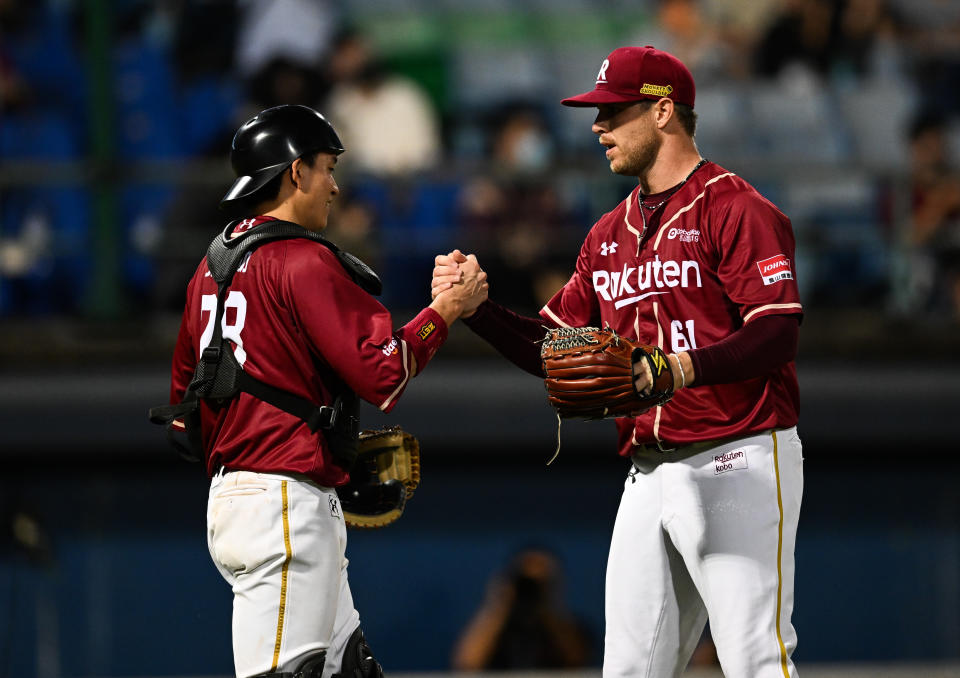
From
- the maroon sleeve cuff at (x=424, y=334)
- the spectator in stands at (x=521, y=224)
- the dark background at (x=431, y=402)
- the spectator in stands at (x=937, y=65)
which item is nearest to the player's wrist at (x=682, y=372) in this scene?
the maroon sleeve cuff at (x=424, y=334)

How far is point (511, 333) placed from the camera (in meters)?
3.88

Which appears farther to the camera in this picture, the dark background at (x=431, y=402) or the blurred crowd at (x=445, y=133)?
the blurred crowd at (x=445, y=133)

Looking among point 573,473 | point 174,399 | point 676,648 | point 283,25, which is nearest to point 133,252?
point 283,25

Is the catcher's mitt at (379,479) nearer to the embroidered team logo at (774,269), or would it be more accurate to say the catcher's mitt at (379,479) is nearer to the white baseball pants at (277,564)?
the white baseball pants at (277,564)

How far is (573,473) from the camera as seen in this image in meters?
7.23

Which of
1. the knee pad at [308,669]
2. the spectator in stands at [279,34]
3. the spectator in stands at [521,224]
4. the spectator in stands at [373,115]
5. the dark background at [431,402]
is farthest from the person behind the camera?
the spectator in stands at [279,34]

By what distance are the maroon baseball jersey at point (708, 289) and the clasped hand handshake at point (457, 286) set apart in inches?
14.3

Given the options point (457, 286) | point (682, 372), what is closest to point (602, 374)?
point (682, 372)

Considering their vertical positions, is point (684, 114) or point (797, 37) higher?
point (797, 37)

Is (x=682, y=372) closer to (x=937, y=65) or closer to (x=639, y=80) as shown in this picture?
(x=639, y=80)

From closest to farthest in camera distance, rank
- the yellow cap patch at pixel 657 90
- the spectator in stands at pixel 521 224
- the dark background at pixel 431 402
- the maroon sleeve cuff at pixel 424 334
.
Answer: the maroon sleeve cuff at pixel 424 334
the yellow cap patch at pixel 657 90
the dark background at pixel 431 402
the spectator in stands at pixel 521 224

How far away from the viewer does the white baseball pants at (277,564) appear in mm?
3191

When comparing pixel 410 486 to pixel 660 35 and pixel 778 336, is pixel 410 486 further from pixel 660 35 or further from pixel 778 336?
pixel 660 35

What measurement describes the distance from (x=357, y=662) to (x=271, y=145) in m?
1.25
